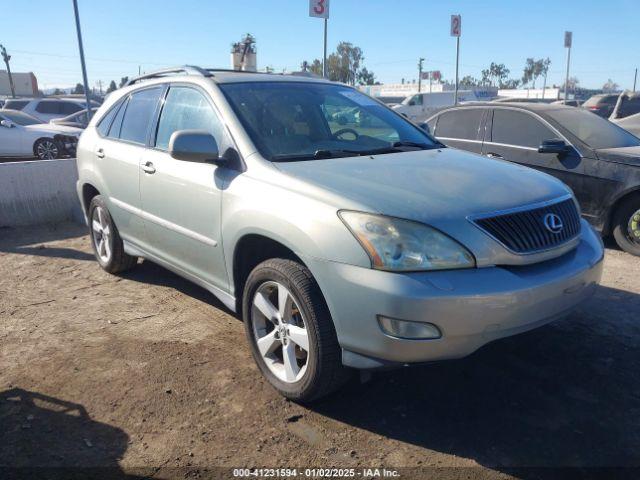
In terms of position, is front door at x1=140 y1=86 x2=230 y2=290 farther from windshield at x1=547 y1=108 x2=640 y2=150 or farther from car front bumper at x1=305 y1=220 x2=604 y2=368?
windshield at x1=547 y1=108 x2=640 y2=150

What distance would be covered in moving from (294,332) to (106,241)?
2.95 meters

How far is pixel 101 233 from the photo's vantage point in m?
5.25

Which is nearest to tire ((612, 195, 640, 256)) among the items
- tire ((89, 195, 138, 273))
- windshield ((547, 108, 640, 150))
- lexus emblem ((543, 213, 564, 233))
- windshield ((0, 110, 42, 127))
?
windshield ((547, 108, 640, 150))

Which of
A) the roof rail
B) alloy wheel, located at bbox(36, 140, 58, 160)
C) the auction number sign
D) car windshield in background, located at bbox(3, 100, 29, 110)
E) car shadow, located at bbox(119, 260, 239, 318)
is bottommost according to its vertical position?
car shadow, located at bbox(119, 260, 239, 318)

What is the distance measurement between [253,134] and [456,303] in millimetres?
1670

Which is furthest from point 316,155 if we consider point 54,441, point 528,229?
point 54,441

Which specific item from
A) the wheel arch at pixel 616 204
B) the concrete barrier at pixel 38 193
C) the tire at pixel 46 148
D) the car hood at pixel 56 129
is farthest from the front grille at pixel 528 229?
the tire at pixel 46 148

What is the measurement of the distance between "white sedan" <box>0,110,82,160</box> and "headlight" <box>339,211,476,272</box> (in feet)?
42.3

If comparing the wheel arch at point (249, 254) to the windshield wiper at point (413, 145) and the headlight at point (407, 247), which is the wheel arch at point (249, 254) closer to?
the headlight at point (407, 247)

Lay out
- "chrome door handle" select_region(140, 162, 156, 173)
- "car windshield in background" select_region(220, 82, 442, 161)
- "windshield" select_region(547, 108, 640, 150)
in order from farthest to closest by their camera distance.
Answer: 1. "windshield" select_region(547, 108, 640, 150)
2. "chrome door handle" select_region(140, 162, 156, 173)
3. "car windshield in background" select_region(220, 82, 442, 161)

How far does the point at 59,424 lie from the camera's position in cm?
292

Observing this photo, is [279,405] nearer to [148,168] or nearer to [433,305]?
[433,305]

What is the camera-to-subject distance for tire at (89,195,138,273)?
4969 mm

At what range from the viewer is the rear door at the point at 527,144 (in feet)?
19.7
